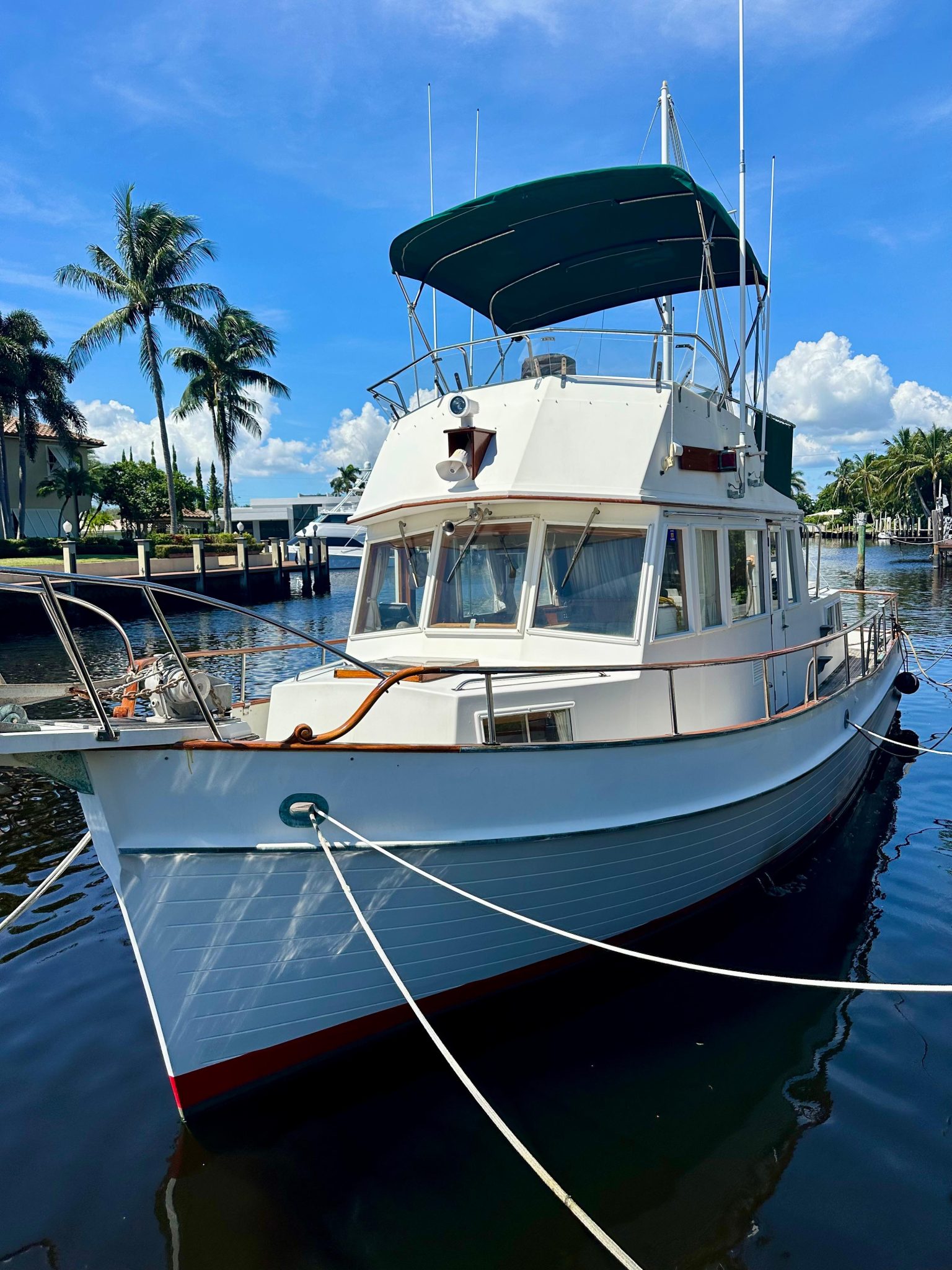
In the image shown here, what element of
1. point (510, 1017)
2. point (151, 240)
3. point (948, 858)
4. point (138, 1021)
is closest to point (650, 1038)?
point (510, 1017)

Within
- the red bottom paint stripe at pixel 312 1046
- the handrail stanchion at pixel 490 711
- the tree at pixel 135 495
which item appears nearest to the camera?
the red bottom paint stripe at pixel 312 1046

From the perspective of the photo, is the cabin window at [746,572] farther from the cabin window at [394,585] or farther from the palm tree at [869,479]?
the palm tree at [869,479]

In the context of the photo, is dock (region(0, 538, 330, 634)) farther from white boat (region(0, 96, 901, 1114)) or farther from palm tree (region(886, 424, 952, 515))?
palm tree (region(886, 424, 952, 515))

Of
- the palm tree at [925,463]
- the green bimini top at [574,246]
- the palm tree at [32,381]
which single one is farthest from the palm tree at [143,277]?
the palm tree at [925,463]

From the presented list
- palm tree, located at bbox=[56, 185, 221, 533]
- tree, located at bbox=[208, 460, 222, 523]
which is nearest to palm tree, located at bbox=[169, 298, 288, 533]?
palm tree, located at bbox=[56, 185, 221, 533]

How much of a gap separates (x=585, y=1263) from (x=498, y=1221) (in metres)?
0.42

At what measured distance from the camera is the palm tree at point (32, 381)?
3959 cm

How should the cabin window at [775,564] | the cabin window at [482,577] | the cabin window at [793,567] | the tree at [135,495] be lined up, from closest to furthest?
the cabin window at [482,577] < the cabin window at [775,564] < the cabin window at [793,567] < the tree at [135,495]

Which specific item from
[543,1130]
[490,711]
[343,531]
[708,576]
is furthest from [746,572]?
[343,531]

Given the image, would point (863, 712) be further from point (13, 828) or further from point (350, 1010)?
point (13, 828)

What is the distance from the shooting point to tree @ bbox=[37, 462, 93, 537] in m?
47.8

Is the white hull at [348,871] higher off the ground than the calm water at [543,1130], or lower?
higher

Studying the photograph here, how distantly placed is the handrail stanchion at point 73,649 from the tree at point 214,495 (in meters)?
79.7

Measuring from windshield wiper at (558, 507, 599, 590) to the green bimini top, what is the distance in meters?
2.60
